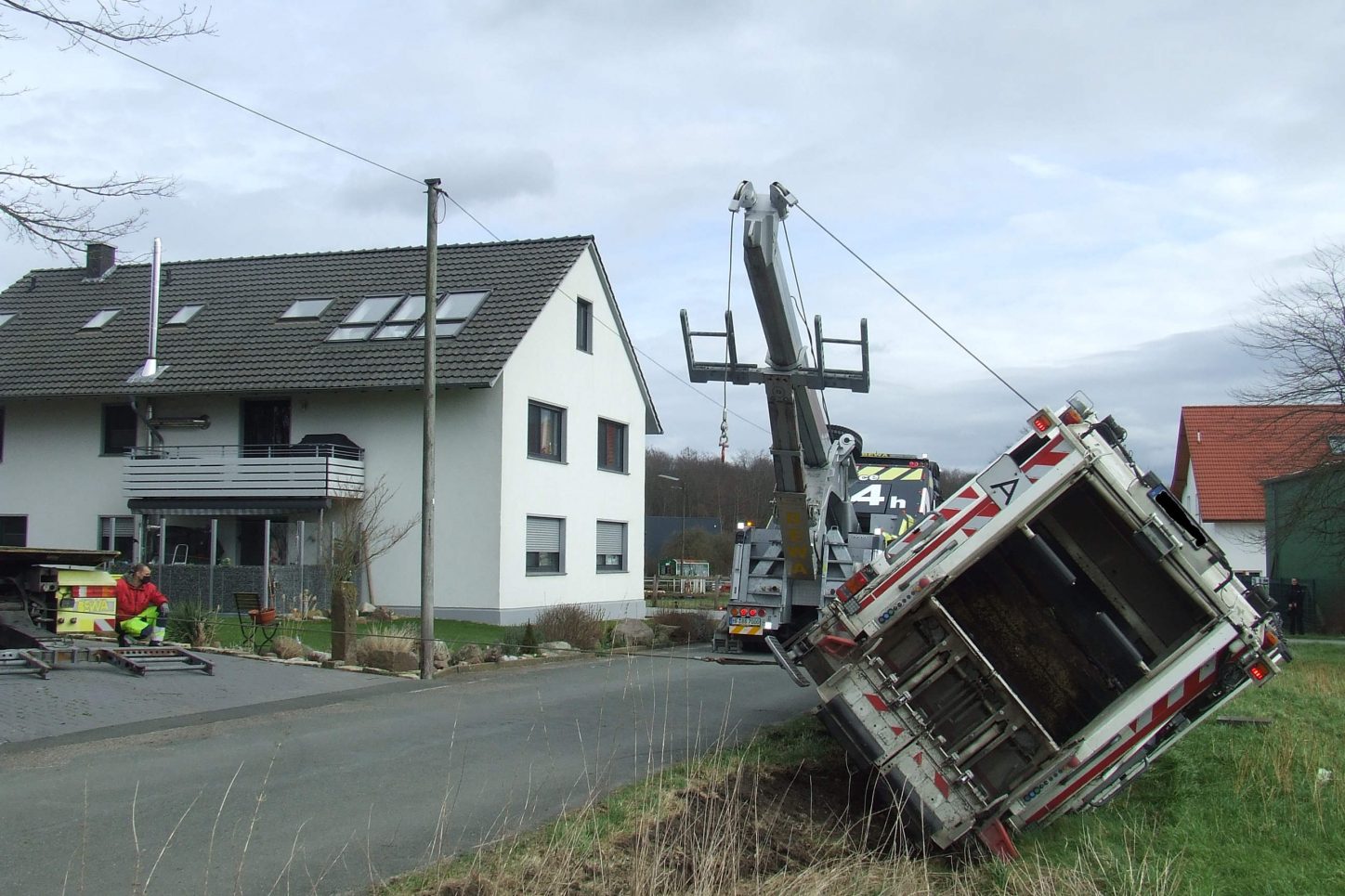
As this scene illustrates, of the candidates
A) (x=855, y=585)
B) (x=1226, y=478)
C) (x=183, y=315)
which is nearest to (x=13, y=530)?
(x=183, y=315)

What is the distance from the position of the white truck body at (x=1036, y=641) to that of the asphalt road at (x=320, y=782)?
5.90 feet

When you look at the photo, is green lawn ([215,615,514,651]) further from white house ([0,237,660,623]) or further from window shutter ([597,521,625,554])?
window shutter ([597,521,625,554])

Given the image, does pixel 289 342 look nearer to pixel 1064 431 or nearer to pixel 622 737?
pixel 622 737

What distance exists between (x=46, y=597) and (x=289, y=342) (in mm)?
12741

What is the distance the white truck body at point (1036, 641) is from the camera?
22.7 ft

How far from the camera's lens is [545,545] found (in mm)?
26609

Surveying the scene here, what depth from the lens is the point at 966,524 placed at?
24.4 ft

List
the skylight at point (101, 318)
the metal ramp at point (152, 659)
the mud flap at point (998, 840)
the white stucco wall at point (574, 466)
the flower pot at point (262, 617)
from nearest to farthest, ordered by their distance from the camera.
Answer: the mud flap at point (998, 840)
the metal ramp at point (152, 659)
the flower pot at point (262, 617)
the white stucco wall at point (574, 466)
the skylight at point (101, 318)

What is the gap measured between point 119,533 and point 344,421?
5.79 m

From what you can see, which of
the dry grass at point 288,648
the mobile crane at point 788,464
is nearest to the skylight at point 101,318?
the dry grass at point 288,648

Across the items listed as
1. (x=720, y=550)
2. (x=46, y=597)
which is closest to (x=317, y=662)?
(x=46, y=597)

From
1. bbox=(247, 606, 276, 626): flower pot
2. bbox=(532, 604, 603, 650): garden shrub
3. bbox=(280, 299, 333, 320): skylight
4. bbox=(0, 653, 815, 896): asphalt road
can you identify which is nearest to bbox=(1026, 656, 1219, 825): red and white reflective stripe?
bbox=(0, 653, 815, 896): asphalt road

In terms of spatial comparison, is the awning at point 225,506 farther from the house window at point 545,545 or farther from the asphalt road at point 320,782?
the asphalt road at point 320,782

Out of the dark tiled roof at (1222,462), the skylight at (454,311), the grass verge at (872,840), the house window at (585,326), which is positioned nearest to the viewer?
the grass verge at (872,840)
